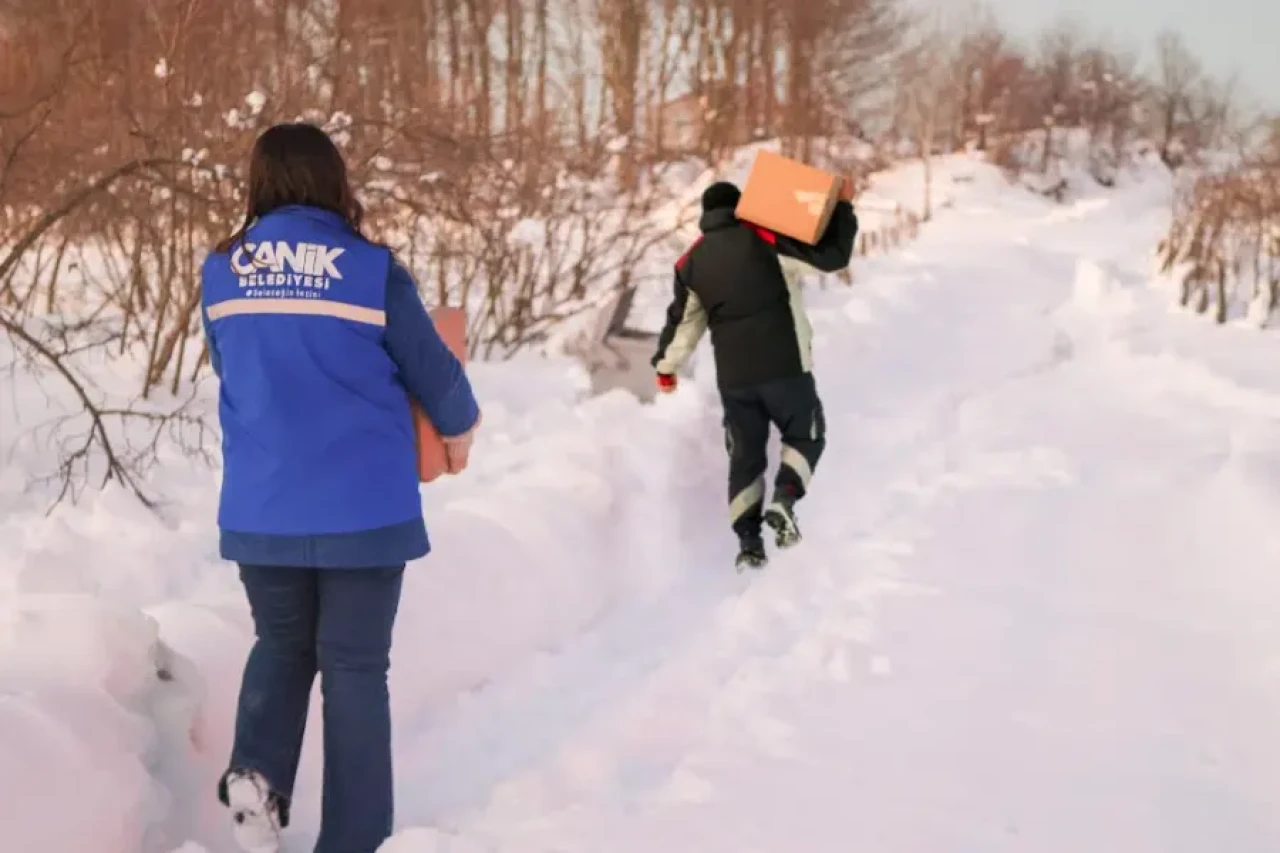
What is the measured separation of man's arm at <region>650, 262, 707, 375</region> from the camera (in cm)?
480

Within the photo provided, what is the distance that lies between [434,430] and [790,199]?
8.11ft

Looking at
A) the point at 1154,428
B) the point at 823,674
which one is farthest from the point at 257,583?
the point at 1154,428

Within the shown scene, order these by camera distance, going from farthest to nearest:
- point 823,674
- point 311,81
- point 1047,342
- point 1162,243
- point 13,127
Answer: point 1162,243 → point 1047,342 → point 311,81 → point 13,127 → point 823,674

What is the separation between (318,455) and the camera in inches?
87.4

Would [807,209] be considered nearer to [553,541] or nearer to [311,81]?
[553,541]

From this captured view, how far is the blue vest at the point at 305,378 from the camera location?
7.07 feet

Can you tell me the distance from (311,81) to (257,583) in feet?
15.6

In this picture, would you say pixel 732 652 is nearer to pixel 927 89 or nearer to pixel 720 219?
pixel 720 219

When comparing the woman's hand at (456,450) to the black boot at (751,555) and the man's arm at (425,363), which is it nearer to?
the man's arm at (425,363)

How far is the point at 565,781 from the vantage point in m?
2.88

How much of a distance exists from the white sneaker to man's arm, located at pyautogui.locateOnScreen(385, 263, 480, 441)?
848 millimetres

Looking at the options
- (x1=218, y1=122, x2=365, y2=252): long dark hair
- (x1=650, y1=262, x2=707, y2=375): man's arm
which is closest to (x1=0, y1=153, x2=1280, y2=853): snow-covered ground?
(x1=650, y1=262, x2=707, y2=375): man's arm

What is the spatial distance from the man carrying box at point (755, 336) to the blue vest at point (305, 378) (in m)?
2.52

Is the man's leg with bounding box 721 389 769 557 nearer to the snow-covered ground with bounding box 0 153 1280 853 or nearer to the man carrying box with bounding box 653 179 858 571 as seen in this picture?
the man carrying box with bounding box 653 179 858 571
